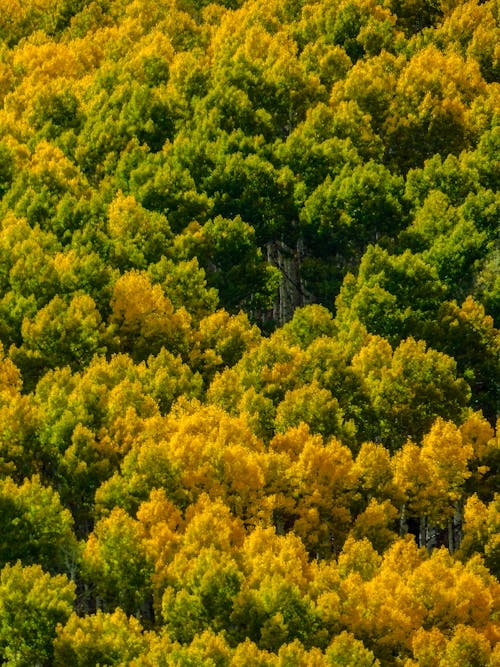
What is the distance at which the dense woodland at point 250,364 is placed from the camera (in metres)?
97.4

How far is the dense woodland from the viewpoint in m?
97.4

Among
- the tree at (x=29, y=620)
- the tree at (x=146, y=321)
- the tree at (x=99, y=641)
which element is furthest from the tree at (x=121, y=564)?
the tree at (x=146, y=321)

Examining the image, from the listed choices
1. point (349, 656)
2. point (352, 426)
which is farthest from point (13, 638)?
point (352, 426)

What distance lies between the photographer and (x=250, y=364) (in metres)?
128

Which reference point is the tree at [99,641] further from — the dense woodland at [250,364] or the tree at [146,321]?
the tree at [146,321]

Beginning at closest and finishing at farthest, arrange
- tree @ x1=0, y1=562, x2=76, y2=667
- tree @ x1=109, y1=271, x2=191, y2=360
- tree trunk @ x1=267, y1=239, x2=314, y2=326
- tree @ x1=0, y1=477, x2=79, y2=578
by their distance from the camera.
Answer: tree @ x1=0, y1=562, x2=76, y2=667, tree @ x1=0, y1=477, x2=79, y2=578, tree @ x1=109, y1=271, x2=191, y2=360, tree trunk @ x1=267, y1=239, x2=314, y2=326

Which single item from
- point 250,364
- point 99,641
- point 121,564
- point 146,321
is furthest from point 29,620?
point 146,321

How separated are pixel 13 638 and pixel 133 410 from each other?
26419mm

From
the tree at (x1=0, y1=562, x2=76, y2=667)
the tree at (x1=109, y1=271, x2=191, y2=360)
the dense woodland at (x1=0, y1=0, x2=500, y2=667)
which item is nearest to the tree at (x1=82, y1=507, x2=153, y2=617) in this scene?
the dense woodland at (x1=0, y1=0, x2=500, y2=667)

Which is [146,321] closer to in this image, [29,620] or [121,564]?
[121,564]

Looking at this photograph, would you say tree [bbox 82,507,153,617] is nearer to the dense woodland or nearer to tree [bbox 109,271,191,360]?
the dense woodland

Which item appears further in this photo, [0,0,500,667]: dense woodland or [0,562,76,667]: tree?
[0,0,500,667]: dense woodland

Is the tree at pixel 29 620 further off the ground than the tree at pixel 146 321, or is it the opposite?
the tree at pixel 146 321

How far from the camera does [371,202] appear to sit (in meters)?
158
